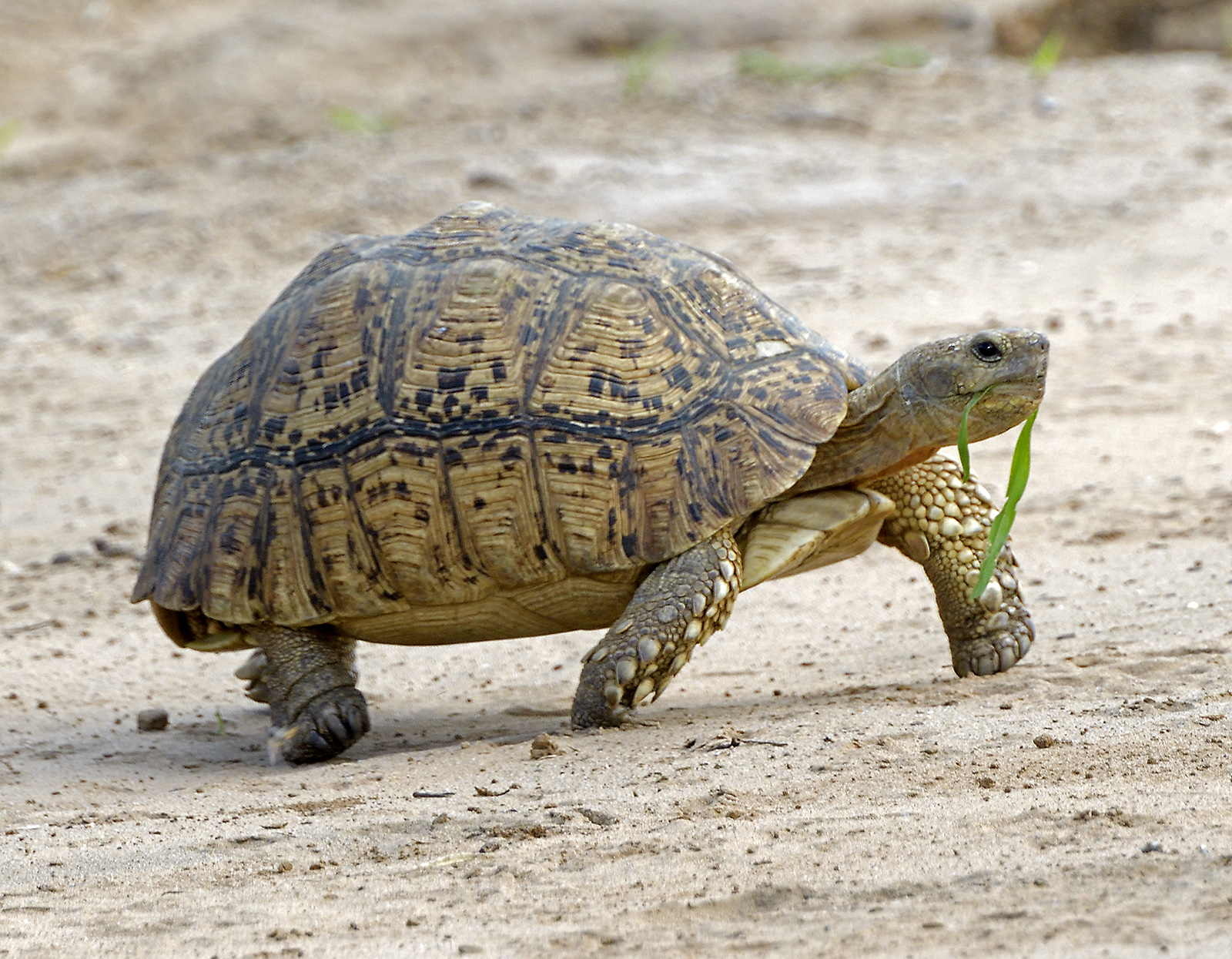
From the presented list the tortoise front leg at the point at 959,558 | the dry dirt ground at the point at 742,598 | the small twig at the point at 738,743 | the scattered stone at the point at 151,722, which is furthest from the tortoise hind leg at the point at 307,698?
the tortoise front leg at the point at 959,558

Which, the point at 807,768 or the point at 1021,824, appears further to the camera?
the point at 807,768

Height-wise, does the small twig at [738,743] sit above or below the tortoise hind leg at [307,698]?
above

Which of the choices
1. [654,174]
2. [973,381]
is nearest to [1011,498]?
[973,381]

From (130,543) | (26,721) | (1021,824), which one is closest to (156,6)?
(130,543)

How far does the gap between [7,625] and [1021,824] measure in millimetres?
4305

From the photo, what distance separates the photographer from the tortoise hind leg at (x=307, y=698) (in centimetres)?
464

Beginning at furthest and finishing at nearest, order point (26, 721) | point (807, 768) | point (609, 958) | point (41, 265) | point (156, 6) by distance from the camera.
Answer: point (156, 6)
point (41, 265)
point (26, 721)
point (807, 768)
point (609, 958)

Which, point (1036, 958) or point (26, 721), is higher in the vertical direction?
point (1036, 958)

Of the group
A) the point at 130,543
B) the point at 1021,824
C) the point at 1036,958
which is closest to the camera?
the point at 1036,958

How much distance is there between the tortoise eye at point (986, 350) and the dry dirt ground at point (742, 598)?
2.79ft

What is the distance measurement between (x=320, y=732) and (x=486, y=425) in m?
1.03

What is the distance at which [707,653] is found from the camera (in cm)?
545

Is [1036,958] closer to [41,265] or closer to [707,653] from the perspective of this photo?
[707,653]

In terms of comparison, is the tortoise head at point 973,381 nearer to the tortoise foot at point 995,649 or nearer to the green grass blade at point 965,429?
the green grass blade at point 965,429
